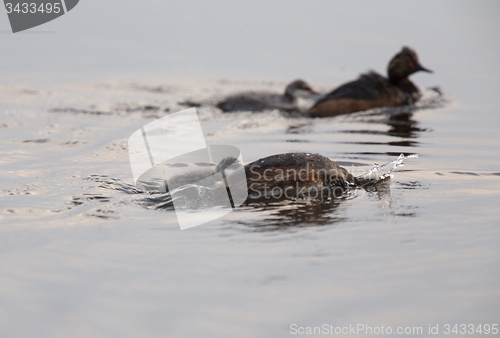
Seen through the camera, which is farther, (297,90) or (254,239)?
(297,90)

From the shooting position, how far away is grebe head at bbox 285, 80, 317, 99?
11.0 meters

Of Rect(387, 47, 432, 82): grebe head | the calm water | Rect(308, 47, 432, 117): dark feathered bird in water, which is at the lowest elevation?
the calm water

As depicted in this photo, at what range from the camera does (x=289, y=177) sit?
15.3 ft

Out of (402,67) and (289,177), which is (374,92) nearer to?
(402,67)

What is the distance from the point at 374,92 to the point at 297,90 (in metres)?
1.68

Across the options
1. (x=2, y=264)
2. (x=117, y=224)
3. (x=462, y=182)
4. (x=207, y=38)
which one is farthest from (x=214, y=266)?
(x=207, y=38)

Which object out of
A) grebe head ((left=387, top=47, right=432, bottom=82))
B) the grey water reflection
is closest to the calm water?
the grey water reflection

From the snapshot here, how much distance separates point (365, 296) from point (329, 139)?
4.72m

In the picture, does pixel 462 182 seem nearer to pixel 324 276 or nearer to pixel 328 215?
pixel 328 215

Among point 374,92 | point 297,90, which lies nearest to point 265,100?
point 297,90

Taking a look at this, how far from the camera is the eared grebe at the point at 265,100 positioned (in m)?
10.4

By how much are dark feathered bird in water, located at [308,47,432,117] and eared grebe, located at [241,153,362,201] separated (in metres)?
5.23

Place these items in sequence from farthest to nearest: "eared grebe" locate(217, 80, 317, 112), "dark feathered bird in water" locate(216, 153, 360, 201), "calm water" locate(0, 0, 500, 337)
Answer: "eared grebe" locate(217, 80, 317, 112) → "dark feathered bird in water" locate(216, 153, 360, 201) → "calm water" locate(0, 0, 500, 337)

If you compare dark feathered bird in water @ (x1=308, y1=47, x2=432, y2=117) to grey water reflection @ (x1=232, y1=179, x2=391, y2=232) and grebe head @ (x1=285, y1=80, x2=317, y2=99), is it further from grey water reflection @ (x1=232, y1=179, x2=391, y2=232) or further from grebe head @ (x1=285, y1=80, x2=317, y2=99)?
grey water reflection @ (x1=232, y1=179, x2=391, y2=232)
